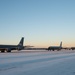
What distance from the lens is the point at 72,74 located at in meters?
9.95

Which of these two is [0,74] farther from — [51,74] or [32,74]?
[51,74]

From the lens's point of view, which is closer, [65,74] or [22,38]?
[65,74]

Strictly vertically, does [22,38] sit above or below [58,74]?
above

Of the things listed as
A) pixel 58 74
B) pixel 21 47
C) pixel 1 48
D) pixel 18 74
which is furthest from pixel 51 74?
pixel 21 47

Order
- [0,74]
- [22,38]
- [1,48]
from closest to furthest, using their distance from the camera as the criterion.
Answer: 1. [0,74]
2. [1,48]
3. [22,38]

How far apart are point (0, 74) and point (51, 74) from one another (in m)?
2.83

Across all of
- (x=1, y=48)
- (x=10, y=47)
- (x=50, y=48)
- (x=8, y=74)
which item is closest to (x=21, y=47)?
(x=10, y=47)

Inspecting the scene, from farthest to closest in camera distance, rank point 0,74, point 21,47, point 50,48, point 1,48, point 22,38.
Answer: point 50,48 → point 22,38 → point 21,47 → point 1,48 → point 0,74

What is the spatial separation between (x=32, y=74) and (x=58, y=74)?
1452 millimetres

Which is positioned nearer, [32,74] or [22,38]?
[32,74]

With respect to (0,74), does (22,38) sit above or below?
above

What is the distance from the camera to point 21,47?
6228 cm

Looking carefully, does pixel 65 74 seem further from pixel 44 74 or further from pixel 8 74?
pixel 8 74

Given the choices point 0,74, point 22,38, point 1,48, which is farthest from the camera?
point 22,38
